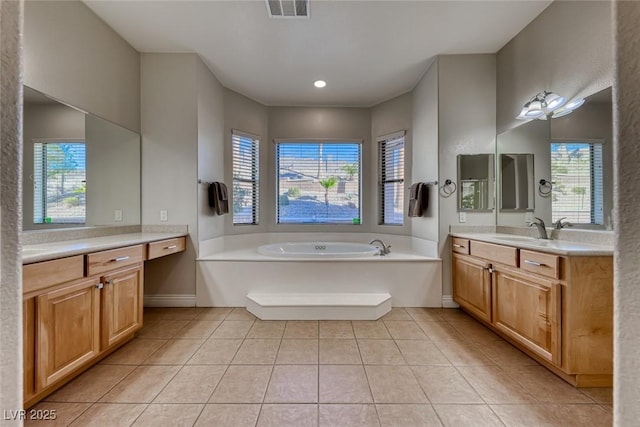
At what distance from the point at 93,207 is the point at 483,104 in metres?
3.98

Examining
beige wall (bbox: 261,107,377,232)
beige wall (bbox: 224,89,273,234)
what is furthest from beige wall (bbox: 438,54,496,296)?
beige wall (bbox: 224,89,273,234)

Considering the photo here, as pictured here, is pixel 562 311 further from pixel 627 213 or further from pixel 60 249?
pixel 60 249

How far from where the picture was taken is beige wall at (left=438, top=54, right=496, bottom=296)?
10.2 feet

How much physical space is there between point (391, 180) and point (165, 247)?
301 cm

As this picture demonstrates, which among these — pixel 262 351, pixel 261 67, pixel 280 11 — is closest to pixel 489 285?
pixel 262 351

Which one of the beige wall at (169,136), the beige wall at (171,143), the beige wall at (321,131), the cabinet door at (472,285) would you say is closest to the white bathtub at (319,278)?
the cabinet door at (472,285)

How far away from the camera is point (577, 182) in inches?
86.0

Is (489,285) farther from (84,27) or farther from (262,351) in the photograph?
(84,27)

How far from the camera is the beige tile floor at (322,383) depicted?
150 cm

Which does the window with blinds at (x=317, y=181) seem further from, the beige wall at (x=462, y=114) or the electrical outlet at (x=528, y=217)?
the electrical outlet at (x=528, y=217)

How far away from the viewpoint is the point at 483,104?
3113 mm

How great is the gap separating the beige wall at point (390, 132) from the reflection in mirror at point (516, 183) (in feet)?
3.73

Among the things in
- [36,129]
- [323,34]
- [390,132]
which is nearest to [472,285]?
[390,132]

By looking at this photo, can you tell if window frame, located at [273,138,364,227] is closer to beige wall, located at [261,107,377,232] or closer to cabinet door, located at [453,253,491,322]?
beige wall, located at [261,107,377,232]
